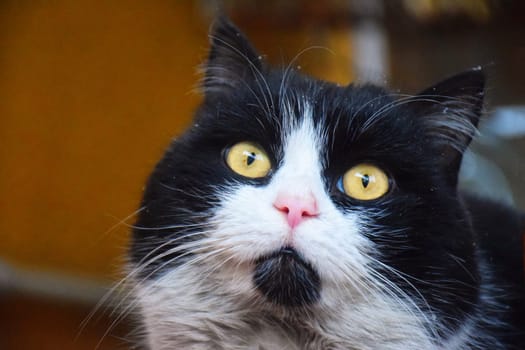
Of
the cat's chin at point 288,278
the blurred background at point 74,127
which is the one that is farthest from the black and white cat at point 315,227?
the blurred background at point 74,127

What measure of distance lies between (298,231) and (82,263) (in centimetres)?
160

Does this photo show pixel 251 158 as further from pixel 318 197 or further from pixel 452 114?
pixel 452 114

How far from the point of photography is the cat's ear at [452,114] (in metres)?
0.78

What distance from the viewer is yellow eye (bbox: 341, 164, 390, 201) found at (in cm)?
73

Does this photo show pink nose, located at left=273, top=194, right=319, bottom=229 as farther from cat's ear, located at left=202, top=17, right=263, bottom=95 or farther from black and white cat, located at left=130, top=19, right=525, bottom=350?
cat's ear, located at left=202, top=17, right=263, bottom=95

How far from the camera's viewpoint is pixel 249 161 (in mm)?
758

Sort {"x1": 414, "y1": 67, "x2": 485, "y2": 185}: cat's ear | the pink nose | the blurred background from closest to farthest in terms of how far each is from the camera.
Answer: the pink nose → {"x1": 414, "y1": 67, "x2": 485, "y2": 185}: cat's ear → the blurred background

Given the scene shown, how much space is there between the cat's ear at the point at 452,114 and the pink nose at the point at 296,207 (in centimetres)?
19

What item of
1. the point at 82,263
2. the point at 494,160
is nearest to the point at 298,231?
the point at 494,160

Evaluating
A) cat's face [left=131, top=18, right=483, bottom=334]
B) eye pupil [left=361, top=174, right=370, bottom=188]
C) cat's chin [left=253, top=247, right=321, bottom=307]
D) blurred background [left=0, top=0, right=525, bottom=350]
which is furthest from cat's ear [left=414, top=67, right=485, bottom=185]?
blurred background [left=0, top=0, right=525, bottom=350]

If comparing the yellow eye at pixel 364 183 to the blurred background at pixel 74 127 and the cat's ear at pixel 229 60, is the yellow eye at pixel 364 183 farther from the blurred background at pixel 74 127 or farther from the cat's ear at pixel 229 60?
the blurred background at pixel 74 127

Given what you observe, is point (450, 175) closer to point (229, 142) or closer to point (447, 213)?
point (447, 213)

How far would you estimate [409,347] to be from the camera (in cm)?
73

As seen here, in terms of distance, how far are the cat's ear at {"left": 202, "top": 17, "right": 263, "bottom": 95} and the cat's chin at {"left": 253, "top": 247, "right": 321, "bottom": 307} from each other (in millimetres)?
238
